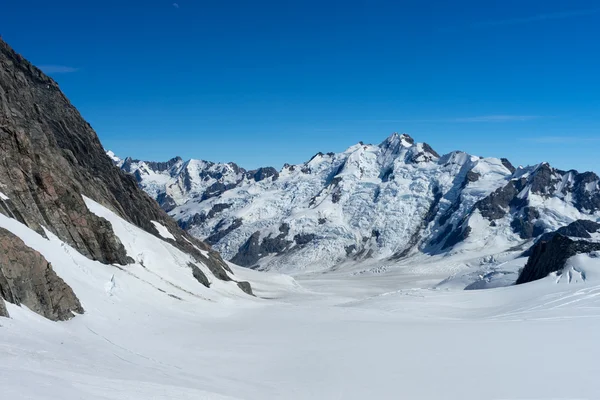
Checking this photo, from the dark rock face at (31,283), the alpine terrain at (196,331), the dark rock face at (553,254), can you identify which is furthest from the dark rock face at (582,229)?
the dark rock face at (31,283)

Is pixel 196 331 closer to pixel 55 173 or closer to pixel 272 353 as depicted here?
pixel 272 353

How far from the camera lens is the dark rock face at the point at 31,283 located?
2133 centimetres

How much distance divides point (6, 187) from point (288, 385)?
Answer: 23.7 m

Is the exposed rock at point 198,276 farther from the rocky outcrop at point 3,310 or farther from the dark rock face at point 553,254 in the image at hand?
the dark rock face at point 553,254

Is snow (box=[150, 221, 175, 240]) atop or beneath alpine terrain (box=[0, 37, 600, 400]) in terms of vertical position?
atop

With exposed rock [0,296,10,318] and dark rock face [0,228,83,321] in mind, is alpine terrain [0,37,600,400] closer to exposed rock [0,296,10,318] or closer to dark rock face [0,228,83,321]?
dark rock face [0,228,83,321]

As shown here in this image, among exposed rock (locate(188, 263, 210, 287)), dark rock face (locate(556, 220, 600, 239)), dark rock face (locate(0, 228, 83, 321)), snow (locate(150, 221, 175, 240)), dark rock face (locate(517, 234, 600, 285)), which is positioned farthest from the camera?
dark rock face (locate(556, 220, 600, 239))

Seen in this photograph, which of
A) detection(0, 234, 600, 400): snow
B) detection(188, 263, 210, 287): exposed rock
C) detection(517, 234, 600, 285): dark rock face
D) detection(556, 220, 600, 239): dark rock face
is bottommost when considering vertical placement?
detection(0, 234, 600, 400): snow

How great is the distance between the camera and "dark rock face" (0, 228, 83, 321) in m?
21.3

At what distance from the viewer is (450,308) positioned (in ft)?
158

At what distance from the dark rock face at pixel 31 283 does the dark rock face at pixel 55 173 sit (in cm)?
718

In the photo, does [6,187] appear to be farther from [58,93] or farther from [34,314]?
[58,93]

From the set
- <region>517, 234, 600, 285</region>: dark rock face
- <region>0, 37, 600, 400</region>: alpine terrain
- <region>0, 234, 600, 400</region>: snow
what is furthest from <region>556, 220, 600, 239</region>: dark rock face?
<region>0, 234, 600, 400</region>: snow

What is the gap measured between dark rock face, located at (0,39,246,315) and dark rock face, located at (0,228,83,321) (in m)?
7.18
